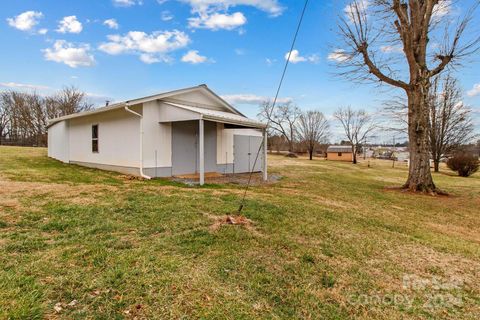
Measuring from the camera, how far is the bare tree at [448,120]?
24859 mm

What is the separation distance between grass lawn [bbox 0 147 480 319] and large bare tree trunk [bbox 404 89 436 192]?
4626mm

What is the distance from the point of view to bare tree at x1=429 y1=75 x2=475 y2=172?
24.9 m

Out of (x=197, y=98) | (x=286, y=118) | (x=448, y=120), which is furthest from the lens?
(x=286, y=118)

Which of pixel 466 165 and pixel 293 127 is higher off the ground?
pixel 293 127

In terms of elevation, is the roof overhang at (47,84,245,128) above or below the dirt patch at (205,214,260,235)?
above

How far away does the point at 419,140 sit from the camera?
32.8 feet

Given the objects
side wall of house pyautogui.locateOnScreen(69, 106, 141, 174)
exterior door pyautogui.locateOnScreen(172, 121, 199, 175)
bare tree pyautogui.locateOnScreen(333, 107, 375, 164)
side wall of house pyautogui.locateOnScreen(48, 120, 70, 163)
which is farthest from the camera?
bare tree pyautogui.locateOnScreen(333, 107, 375, 164)

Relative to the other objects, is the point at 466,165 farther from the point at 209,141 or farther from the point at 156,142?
the point at 156,142

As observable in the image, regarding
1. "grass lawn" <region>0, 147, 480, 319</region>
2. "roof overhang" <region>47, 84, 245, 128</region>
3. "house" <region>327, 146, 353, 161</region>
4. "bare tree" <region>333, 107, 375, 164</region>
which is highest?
"bare tree" <region>333, 107, 375, 164</region>

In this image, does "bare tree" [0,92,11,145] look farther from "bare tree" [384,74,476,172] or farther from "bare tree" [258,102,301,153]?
"bare tree" [384,74,476,172]

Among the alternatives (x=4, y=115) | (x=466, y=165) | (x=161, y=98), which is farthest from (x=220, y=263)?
(x=4, y=115)

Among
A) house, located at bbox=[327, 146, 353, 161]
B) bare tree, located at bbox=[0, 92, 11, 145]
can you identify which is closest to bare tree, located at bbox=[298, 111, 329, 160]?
house, located at bbox=[327, 146, 353, 161]

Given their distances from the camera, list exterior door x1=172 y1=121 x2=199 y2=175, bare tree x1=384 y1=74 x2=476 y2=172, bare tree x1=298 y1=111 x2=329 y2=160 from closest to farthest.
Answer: exterior door x1=172 y1=121 x2=199 y2=175 < bare tree x1=384 y1=74 x2=476 y2=172 < bare tree x1=298 y1=111 x2=329 y2=160

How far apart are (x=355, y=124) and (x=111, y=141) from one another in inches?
1453
